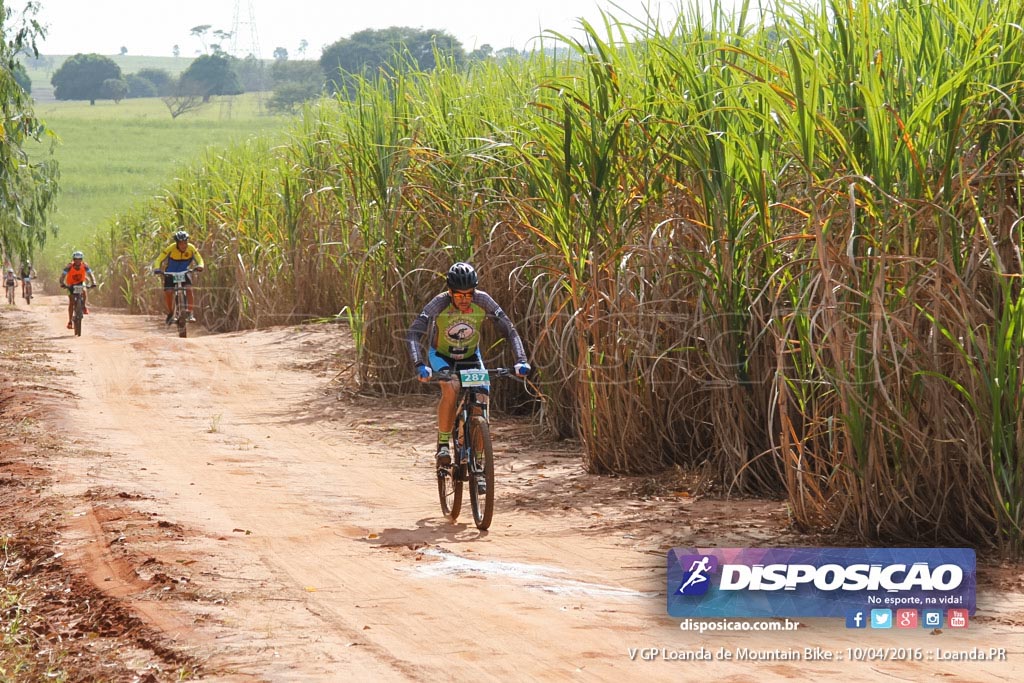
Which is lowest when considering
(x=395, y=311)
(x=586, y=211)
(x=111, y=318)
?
(x=111, y=318)

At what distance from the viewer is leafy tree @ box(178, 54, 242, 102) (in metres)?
106

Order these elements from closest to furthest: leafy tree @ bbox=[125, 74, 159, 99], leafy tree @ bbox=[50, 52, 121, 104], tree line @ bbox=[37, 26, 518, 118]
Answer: tree line @ bbox=[37, 26, 518, 118]
leafy tree @ bbox=[50, 52, 121, 104]
leafy tree @ bbox=[125, 74, 159, 99]

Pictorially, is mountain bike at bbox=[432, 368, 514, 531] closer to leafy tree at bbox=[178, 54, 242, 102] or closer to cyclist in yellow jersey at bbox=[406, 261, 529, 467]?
cyclist in yellow jersey at bbox=[406, 261, 529, 467]

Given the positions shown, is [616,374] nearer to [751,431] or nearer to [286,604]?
[751,431]

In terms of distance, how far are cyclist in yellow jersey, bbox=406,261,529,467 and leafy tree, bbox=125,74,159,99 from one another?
128 metres

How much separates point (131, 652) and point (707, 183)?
3.69 meters

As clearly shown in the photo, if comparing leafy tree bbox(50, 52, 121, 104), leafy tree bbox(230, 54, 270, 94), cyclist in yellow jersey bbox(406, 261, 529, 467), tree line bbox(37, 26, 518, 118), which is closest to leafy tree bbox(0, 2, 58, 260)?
cyclist in yellow jersey bbox(406, 261, 529, 467)

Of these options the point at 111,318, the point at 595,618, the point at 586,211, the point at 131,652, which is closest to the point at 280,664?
the point at 131,652

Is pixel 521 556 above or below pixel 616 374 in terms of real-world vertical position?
below

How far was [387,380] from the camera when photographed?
35.5ft

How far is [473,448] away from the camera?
6.39 metres

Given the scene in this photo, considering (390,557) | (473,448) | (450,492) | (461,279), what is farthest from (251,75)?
(390,557)

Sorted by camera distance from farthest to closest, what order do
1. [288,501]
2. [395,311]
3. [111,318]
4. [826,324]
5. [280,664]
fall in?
[111,318]
[395,311]
[288,501]
[826,324]
[280,664]

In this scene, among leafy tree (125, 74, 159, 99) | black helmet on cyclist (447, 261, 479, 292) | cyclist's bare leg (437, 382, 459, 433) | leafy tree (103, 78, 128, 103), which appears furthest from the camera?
leafy tree (125, 74, 159, 99)
